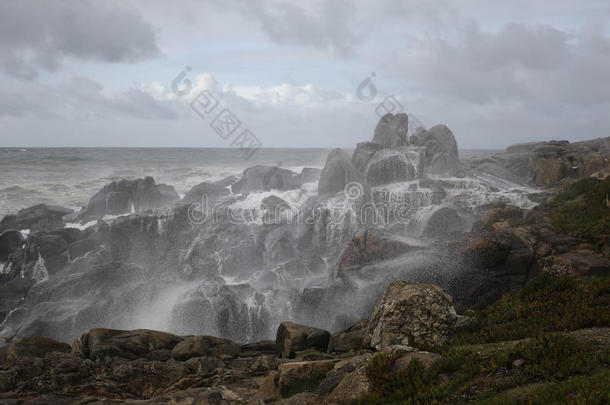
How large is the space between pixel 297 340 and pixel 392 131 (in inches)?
1456

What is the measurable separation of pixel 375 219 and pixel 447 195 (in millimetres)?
8181

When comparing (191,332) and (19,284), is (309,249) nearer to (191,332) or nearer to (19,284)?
(191,332)

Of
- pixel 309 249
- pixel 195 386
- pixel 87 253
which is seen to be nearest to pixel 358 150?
pixel 309 249

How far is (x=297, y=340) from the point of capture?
15.2m

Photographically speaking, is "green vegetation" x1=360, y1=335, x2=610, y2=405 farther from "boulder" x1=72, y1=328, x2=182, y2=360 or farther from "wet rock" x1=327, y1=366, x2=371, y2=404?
"boulder" x1=72, y1=328, x2=182, y2=360

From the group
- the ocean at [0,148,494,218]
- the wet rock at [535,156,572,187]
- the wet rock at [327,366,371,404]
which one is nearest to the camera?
the wet rock at [327,366,371,404]

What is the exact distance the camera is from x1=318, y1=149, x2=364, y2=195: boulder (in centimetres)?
4103

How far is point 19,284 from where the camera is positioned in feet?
89.3

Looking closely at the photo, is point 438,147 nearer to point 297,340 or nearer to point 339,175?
point 339,175

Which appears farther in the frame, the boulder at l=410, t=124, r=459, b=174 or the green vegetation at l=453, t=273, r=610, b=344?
the boulder at l=410, t=124, r=459, b=174

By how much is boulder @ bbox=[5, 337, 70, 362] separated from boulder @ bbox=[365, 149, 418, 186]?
107 ft

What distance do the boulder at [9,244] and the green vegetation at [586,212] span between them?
38942 mm

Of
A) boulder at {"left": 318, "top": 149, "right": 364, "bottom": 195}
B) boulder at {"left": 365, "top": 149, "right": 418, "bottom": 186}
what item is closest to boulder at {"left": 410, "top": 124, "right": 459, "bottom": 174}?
boulder at {"left": 365, "top": 149, "right": 418, "bottom": 186}

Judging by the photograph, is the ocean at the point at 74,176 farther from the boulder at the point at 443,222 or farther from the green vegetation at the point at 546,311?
the green vegetation at the point at 546,311
